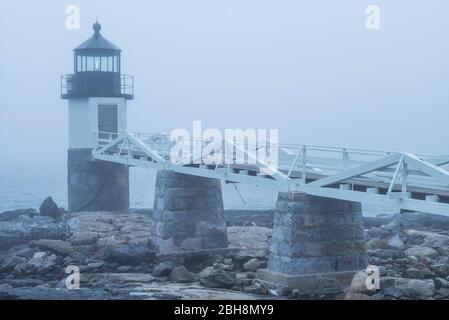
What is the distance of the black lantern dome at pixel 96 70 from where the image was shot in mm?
29062

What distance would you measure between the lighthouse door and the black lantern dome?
22.6 inches

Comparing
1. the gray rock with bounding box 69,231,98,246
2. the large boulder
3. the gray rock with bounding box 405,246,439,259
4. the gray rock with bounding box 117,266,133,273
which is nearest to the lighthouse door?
the large boulder

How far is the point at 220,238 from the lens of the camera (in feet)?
73.7

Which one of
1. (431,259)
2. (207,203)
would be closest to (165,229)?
(207,203)

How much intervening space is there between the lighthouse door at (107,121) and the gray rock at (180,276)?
1135 cm

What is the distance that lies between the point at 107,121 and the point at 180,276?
12409mm

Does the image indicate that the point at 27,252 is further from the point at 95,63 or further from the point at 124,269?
the point at 95,63

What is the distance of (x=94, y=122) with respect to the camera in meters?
29.1

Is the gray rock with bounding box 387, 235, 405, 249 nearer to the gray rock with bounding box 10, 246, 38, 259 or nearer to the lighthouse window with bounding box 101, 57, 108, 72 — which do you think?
the gray rock with bounding box 10, 246, 38, 259

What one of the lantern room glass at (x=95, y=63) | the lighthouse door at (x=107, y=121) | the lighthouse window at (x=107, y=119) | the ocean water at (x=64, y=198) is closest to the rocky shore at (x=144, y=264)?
the lighthouse door at (x=107, y=121)

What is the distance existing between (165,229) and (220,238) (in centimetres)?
177

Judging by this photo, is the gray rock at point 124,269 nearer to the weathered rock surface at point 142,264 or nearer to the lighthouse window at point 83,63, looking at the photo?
the weathered rock surface at point 142,264
